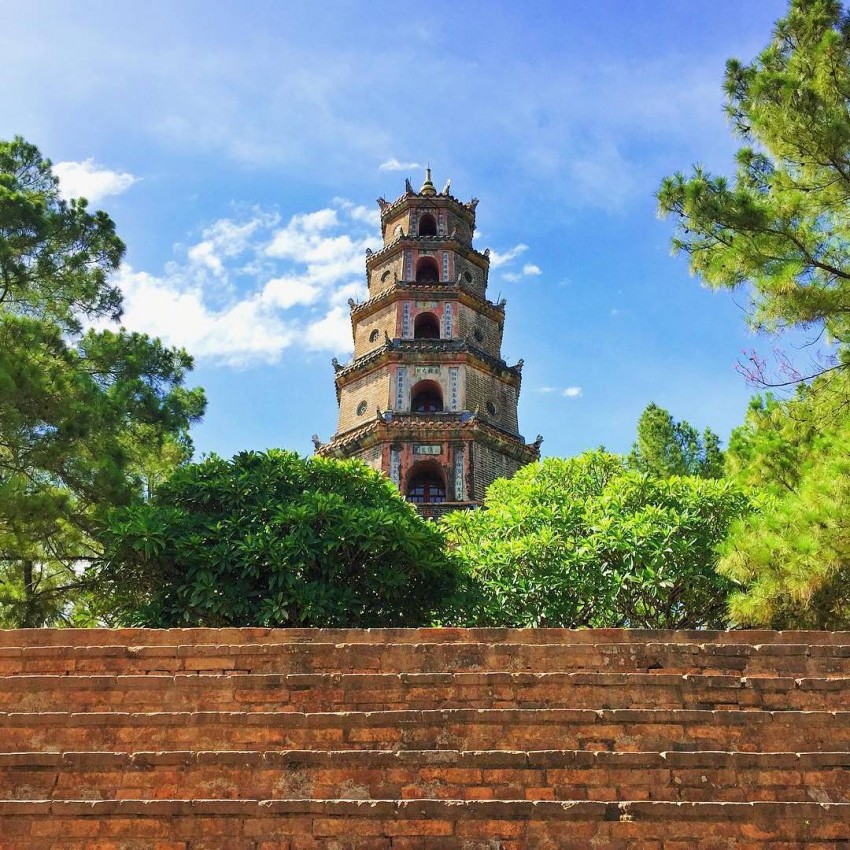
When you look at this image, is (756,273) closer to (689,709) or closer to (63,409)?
(689,709)

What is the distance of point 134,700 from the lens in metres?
6.02

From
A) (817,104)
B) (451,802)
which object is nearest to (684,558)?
(817,104)

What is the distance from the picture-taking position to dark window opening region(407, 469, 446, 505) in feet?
71.5

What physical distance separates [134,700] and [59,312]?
9.36 m

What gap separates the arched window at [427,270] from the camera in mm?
26189

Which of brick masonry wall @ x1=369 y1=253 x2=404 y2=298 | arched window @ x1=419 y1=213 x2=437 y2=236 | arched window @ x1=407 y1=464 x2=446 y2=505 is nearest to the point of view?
arched window @ x1=407 y1=464 x2=446 y2=505

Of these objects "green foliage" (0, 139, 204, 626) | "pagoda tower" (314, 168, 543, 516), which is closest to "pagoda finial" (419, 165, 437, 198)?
"pagoda tower" (314, 168, 543, 516)

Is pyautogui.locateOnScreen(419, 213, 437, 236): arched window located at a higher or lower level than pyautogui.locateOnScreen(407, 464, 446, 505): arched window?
higher

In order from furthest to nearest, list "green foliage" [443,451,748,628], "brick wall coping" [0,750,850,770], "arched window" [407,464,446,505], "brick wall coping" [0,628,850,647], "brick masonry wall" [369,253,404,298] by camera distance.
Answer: "brick masonry wall" [369,253,404,298]
"arched window" [407,464,446,505]
"green foliage" [443,451,748,628]
"brick wall coping" [0,628,850,647]
"brick wall coping" [0,750,850,770]

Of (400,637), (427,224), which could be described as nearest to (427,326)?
(427,224)

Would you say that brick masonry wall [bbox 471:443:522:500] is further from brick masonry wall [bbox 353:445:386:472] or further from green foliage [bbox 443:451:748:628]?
green foliage [bbox 443:451:748:628]

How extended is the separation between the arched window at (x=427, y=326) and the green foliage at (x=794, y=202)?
15.9m

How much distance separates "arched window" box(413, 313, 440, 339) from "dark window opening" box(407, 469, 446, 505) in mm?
4710

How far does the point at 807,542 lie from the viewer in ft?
27.2
